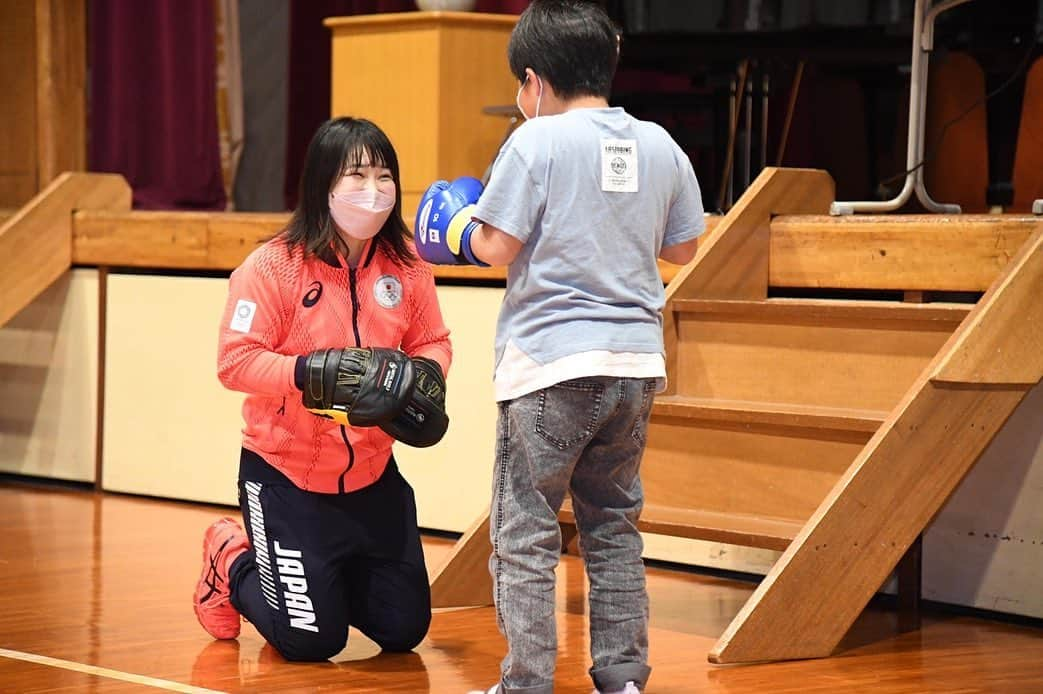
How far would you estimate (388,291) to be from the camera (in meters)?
3.39

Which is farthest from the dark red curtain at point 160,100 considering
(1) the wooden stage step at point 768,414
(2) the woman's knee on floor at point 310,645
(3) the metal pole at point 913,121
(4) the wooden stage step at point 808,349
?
(2) the woman's knee on floor at point 310,645

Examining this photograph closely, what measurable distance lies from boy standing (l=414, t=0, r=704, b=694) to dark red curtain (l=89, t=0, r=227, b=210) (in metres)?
4.98

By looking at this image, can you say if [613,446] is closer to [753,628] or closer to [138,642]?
[753,628]

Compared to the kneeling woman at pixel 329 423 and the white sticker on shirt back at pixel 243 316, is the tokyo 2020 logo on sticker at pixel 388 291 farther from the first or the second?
the white sticker on shirt back at pixel 243 316

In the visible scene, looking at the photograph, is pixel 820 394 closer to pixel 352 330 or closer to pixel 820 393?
pixel 820 393

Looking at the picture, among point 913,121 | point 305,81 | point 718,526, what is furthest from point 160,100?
point 718,526

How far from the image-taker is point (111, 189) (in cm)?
583

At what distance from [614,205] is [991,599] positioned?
5.55ft

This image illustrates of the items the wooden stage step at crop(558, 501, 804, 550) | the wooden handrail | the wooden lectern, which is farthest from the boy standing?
the wooden handrail

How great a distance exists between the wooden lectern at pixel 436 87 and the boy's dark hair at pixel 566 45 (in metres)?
2.89

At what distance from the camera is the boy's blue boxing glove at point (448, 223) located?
9.42 ft

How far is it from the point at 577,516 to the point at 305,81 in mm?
5247

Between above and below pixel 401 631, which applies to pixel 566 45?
above

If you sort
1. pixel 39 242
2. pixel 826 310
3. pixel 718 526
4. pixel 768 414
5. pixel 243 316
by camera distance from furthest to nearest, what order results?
pixel 39 242 → pixel 826 310 → pixel 768 414 → pixel 718 526 → pixel 243 316
